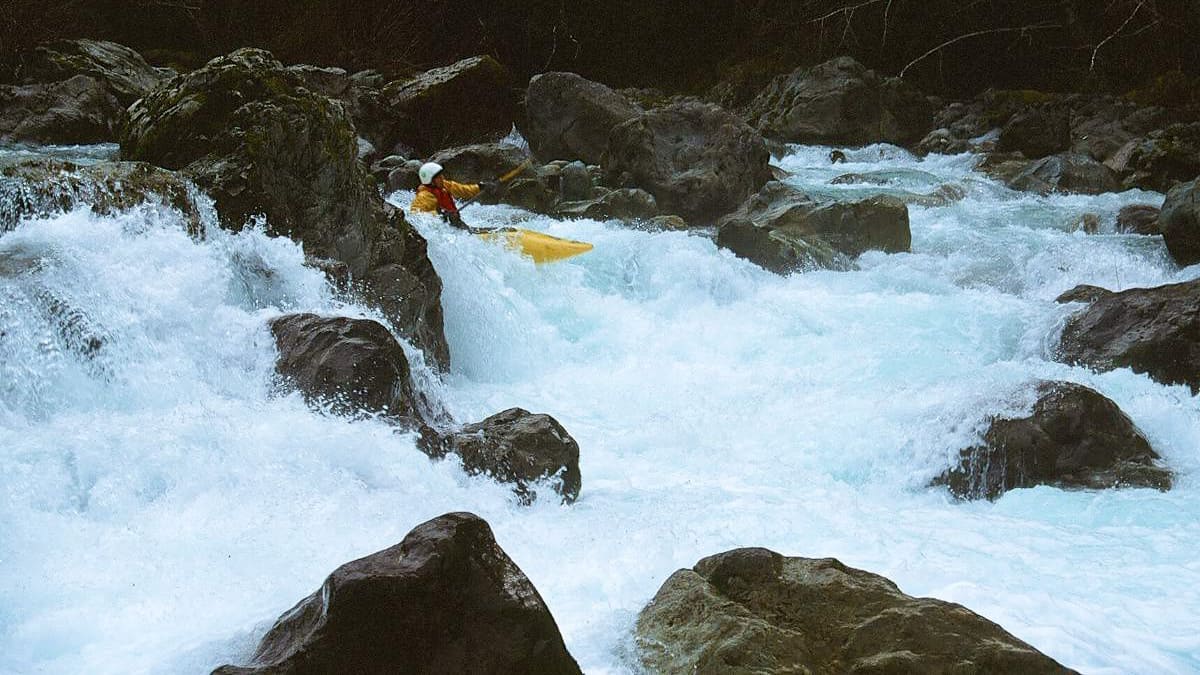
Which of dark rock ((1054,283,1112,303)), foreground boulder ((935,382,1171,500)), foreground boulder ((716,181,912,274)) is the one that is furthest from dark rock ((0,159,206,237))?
dark rock ((1054,283,1112,303))

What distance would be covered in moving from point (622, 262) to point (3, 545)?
238 inches

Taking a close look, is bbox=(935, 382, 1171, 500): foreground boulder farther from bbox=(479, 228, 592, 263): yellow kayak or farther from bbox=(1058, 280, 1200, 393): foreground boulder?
bbox=(479, 228, 592, 263): yellow kayak

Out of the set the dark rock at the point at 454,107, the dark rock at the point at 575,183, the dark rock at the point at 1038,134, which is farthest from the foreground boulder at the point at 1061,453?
the dark rock at the point at 454,107

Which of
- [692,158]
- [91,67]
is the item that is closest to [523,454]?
[692,158]

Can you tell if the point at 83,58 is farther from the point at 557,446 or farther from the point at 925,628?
the point at 925,628

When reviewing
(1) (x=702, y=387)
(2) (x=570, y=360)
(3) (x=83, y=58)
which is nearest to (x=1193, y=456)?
(1) (x=702, y=387)

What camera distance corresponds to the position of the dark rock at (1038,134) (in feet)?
45.4

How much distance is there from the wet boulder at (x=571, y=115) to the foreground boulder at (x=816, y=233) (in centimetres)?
304

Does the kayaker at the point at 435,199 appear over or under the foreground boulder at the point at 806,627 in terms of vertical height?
under

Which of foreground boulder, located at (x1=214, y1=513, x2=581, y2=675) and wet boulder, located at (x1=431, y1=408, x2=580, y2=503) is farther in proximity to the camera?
wet boulder, located at (x1=431, y1=408, x2=580, y2=503)

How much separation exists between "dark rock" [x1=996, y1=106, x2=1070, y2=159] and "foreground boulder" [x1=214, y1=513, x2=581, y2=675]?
42.7 feet

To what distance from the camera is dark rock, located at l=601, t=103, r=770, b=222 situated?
10844 millimetres

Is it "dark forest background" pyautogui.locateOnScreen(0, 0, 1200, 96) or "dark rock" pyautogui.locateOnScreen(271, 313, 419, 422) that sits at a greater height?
"dark rock" pyautogui.locateOnScreen(271, 313, 419, 422)

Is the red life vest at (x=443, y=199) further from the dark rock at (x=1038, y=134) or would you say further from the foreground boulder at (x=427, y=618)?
the dark rock at (x=1038, y=134)
